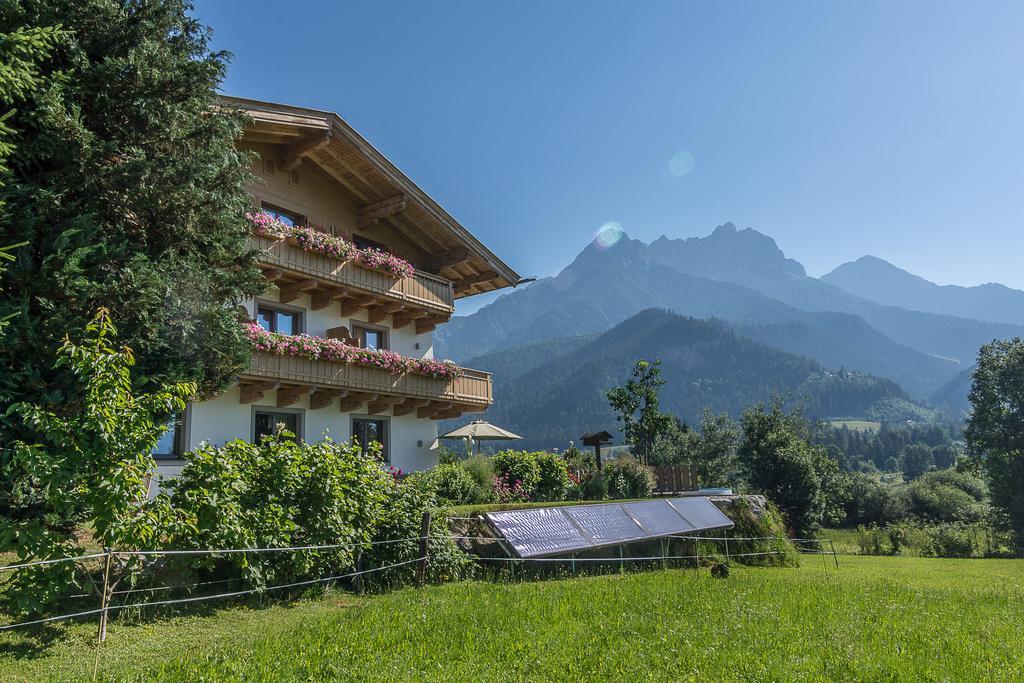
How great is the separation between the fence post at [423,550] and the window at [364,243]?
13.4 metres

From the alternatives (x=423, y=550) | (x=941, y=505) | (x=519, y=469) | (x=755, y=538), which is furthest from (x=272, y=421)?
(x=941, y=505)

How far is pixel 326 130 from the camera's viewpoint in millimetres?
19578

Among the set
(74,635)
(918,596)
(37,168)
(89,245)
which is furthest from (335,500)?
(918,596)

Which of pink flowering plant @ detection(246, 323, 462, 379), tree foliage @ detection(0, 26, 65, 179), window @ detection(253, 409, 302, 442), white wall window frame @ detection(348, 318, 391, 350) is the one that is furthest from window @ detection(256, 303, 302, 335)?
tree foliage @ detection(0, 26, 65, 179)

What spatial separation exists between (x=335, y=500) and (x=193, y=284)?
4011 millimetres

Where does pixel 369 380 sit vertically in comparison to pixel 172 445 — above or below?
above

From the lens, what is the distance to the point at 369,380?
66.1 feet

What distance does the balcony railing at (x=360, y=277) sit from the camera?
59.1 feet

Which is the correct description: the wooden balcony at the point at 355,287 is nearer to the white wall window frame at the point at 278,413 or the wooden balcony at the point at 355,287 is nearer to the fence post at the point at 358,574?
the white wall window frame at the point at 278,413

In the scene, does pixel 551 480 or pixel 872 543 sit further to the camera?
pixel 872 543

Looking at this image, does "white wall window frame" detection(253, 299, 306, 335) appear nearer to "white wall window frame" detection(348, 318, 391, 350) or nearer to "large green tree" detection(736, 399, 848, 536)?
"white wall window frame" detection(348, 318, 391, 350)

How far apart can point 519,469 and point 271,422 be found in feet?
26.8

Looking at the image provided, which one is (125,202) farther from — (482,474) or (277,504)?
(482,474)

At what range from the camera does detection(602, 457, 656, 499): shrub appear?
84.2ft
